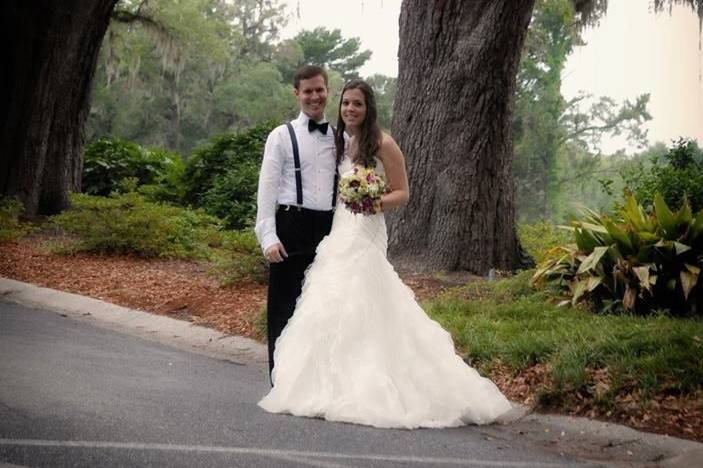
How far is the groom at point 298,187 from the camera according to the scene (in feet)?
18.2

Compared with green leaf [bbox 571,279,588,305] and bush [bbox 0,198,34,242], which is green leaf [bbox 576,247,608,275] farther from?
bush [bbox 0,198,34,242]

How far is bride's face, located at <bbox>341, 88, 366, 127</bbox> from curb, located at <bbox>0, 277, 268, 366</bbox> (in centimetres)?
265

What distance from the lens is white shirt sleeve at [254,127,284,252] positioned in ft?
18.0

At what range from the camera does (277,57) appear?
54.3m

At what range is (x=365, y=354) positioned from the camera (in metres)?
5.33

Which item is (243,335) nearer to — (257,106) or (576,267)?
(576,267)

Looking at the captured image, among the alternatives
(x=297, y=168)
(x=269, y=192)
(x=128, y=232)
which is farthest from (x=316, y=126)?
(x=128, y=232)

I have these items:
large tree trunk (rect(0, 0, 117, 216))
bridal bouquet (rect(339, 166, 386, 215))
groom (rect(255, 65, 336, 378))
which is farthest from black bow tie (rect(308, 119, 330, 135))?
large tree trunk (rect(0, 0, 117, 216))

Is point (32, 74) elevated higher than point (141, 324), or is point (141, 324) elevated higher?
point (32, 74)

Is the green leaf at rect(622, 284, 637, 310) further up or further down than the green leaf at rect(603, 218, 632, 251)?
further down

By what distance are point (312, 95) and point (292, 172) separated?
513mm

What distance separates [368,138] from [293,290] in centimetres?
114

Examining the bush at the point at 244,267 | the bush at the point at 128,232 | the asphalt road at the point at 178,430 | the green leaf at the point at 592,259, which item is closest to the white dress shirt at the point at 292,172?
the asphalt road at the point at 178,430

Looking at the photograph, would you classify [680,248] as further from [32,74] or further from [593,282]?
[32,74]
